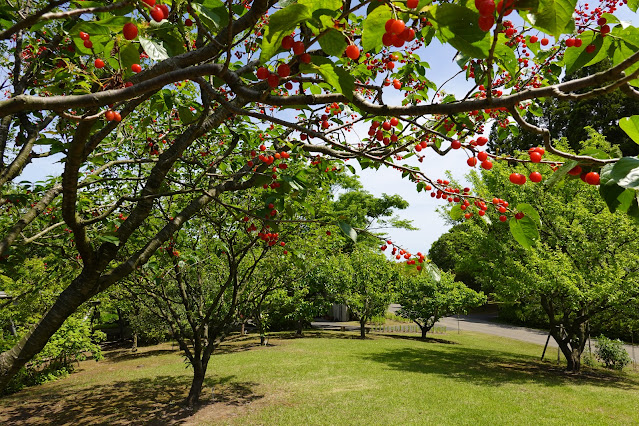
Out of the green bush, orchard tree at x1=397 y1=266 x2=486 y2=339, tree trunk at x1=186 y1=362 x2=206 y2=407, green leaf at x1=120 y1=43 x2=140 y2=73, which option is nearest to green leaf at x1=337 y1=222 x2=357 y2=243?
green leaf at x1=120 y1=43 x2=140 y2=73

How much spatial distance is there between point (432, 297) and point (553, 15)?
801 inches

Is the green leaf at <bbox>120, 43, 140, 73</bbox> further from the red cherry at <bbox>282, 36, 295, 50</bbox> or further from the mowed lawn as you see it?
the mowed lawn

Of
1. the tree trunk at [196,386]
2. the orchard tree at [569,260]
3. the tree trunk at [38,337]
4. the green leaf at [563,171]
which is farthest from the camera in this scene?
the orchard tree at [569,260]

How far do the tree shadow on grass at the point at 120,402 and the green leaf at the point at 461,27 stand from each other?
26.7ft

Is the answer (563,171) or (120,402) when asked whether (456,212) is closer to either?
(563,171)

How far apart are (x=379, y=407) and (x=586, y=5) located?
7855 millimetres

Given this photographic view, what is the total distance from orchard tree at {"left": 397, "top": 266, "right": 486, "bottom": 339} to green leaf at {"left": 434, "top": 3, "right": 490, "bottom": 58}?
19.2 m

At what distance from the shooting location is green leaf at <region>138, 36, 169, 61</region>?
1.32 metres

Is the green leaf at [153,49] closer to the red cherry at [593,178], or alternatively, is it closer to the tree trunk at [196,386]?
the red cherry at [593,178]

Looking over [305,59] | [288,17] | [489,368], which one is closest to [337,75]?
[305,59]

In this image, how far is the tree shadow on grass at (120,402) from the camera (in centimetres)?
726

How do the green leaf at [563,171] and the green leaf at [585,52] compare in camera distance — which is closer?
the green leaf at [563,171]

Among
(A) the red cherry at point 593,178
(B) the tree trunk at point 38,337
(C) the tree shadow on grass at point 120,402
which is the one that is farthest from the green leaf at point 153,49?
(C) the tree shadow on grass at point 120,402

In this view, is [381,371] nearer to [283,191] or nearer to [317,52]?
[283,191]
